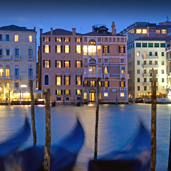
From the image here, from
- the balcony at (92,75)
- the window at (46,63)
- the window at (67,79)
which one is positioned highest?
the window at (46,63)

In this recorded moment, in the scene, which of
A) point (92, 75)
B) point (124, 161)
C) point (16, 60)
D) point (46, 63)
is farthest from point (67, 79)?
point (124, 161)

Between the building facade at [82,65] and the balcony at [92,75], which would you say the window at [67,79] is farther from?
the balcony at [92,75]

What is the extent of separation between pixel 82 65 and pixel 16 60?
8924 millimetres

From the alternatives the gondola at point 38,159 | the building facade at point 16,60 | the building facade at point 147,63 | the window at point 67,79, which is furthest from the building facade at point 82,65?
the gondola at point 38,159

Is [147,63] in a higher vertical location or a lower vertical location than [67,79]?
higher

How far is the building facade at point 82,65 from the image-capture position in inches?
1713

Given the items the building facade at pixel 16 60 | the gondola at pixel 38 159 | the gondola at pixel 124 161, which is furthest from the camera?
the building facade at pixel 16 60

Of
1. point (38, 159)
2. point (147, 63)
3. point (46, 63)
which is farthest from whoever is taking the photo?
point (147, 63)

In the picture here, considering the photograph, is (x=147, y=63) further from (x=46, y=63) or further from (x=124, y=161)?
(x=124, y=161)

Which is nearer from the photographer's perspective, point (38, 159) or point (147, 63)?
point (38, 159)

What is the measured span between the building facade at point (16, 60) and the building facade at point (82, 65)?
1708 mm

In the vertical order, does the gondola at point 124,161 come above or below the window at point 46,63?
below

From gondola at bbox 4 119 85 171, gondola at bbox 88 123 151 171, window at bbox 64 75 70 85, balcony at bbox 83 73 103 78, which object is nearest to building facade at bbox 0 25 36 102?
window at bbox 64 75 70 85

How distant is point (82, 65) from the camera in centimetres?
4419
